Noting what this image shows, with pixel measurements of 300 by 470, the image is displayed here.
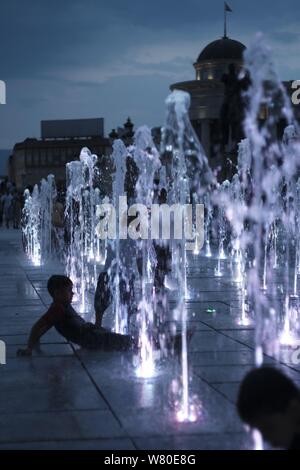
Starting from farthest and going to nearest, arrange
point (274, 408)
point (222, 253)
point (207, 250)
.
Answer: point (207, 250) → point (222, 253) → point (274, 408)

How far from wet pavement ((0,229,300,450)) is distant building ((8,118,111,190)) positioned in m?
122

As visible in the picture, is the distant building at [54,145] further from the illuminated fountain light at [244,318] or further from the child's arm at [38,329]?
the child's arm at [38,329]

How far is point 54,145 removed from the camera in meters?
134

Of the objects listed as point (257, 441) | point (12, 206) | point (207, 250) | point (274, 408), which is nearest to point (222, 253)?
point (207, 250)

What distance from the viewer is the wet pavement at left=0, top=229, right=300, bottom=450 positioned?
4605 mm

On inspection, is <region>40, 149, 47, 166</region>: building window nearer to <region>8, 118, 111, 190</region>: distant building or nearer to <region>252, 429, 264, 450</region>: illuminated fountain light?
<region>8, 118, 111, 190</region>: distant building

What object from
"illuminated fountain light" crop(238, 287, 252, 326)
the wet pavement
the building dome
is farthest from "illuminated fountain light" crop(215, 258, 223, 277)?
the building dome

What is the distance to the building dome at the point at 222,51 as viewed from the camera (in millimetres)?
97500

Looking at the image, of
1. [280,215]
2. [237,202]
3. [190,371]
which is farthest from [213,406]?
[280,215]

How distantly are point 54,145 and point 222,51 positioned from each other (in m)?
42.8

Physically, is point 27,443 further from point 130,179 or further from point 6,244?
point 6,244

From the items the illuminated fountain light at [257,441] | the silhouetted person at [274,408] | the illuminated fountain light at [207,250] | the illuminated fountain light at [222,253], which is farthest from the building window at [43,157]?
→ the silhouetted person at [274,408]

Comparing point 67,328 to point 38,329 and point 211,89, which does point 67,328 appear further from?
point 211,89

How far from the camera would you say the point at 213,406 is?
527cm
